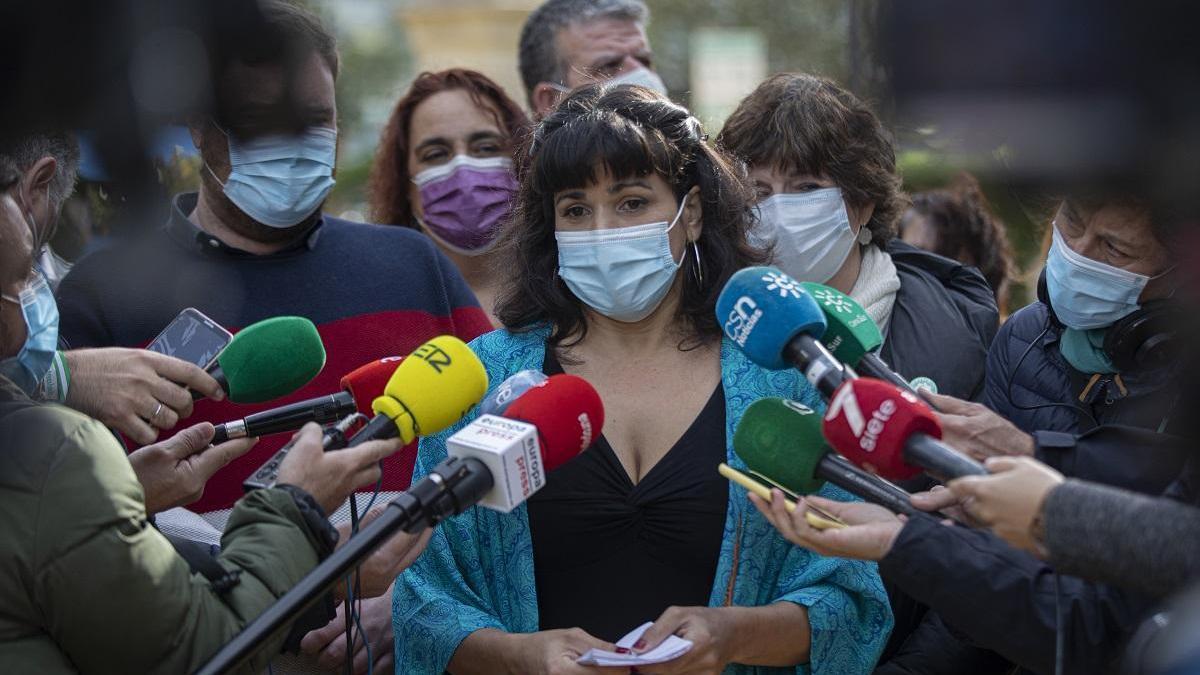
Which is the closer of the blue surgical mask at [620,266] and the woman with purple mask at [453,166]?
the blue surgical mask at [620,266]

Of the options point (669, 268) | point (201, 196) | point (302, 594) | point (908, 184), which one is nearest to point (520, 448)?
point (302, 594)

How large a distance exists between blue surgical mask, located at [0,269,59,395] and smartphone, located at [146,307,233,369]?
0.53 meters

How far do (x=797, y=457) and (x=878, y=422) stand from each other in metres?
0.37

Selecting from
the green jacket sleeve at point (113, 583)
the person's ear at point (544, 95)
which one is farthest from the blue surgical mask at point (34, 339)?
the person's ear at point (544, 95)

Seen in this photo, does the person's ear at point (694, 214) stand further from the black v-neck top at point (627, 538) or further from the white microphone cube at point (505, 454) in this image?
the white microphone cube at point (505, 454)

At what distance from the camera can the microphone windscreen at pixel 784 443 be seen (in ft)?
8.98

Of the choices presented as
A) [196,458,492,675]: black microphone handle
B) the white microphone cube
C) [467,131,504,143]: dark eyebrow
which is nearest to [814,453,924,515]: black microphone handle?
the white microphone cube

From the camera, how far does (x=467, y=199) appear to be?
482 centimetres

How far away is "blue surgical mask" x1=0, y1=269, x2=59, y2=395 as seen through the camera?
2.56 m

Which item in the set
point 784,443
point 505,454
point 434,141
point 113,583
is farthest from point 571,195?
point 434,141

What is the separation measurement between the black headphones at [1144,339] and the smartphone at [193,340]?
7.07 feet

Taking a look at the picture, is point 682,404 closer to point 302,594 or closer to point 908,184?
point 302,594

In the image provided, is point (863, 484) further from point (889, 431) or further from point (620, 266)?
point (620, 266)

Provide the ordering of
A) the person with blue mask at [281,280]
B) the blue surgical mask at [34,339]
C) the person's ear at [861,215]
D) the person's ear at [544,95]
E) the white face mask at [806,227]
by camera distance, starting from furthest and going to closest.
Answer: the person's ear at [544,95], the person's ear at [861,215], the white face mask at [806,227], the person with blue mask at [281,280], the blue surgical mask at [34,339]
